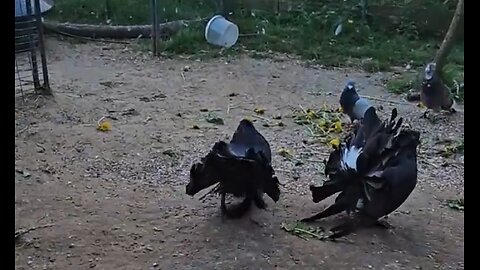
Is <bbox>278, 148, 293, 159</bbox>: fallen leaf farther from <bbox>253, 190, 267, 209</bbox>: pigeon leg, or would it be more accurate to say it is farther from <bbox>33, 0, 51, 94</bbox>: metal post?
<bbox>33, 0, 51, 94</bbox>: metal post

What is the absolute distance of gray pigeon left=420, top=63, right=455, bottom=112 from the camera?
4.79 metres

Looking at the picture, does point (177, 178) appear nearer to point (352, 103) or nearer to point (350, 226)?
point (350, 226)

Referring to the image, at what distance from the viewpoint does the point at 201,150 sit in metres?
4.16

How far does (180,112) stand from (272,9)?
382cm

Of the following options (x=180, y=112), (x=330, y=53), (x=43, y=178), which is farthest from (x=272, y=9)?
(x=43, y=178)

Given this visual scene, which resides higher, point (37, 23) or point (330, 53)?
point (37, 23)

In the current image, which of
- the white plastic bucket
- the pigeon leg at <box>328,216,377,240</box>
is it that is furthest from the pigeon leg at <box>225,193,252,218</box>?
the white plastic bucket

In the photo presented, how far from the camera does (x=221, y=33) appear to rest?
7156 millimetres

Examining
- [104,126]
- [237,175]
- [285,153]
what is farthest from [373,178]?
[104,126]

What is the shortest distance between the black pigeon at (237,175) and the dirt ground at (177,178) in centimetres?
8

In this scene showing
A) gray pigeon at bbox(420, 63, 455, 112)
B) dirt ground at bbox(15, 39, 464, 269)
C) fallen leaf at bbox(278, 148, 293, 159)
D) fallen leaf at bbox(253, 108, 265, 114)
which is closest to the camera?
dirt ground at bbox(15, 39, 464, 269)

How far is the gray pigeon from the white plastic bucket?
9.07 ft

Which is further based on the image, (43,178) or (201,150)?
(201,150)
